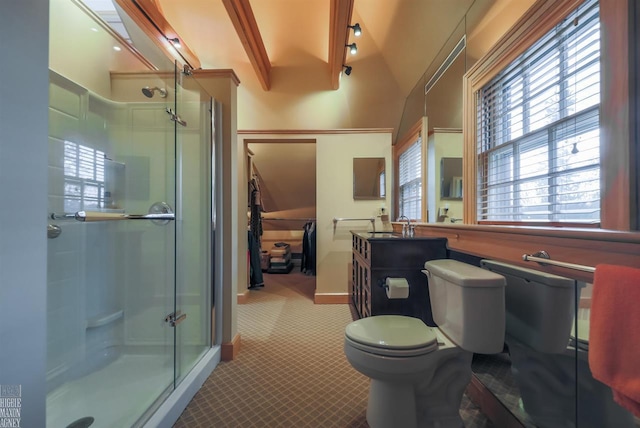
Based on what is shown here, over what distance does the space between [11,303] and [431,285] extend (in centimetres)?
159

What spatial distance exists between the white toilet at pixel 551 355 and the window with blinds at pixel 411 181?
138 centimetres

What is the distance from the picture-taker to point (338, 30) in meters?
2.12

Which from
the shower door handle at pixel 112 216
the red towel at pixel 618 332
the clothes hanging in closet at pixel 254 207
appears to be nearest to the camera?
the red towel at pixel 618 332

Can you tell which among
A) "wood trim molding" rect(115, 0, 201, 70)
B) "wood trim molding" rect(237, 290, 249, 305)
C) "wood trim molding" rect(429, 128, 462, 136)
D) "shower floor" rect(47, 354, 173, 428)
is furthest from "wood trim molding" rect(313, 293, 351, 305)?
"wood trim molding" rect(115, 0, 201, 70)

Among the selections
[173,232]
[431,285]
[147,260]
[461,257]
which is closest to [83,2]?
[173,232]

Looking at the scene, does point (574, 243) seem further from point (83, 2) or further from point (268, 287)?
point (268, 287)

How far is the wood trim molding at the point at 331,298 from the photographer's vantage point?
9.88ft

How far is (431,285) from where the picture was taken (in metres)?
1.41

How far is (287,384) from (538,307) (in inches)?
55.6

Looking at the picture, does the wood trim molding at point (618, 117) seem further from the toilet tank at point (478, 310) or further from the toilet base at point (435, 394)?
the toilet base at point (435, 394)

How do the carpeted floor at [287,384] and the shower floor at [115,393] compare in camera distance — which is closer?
the shower floor at [115,393]

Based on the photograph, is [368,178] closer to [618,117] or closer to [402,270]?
[402,270]

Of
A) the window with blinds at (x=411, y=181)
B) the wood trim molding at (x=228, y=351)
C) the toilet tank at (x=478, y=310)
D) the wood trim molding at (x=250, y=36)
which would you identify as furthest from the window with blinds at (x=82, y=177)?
the window with blinds at (x=411, y=181)

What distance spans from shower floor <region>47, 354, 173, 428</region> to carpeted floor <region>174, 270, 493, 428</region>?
0.23m
